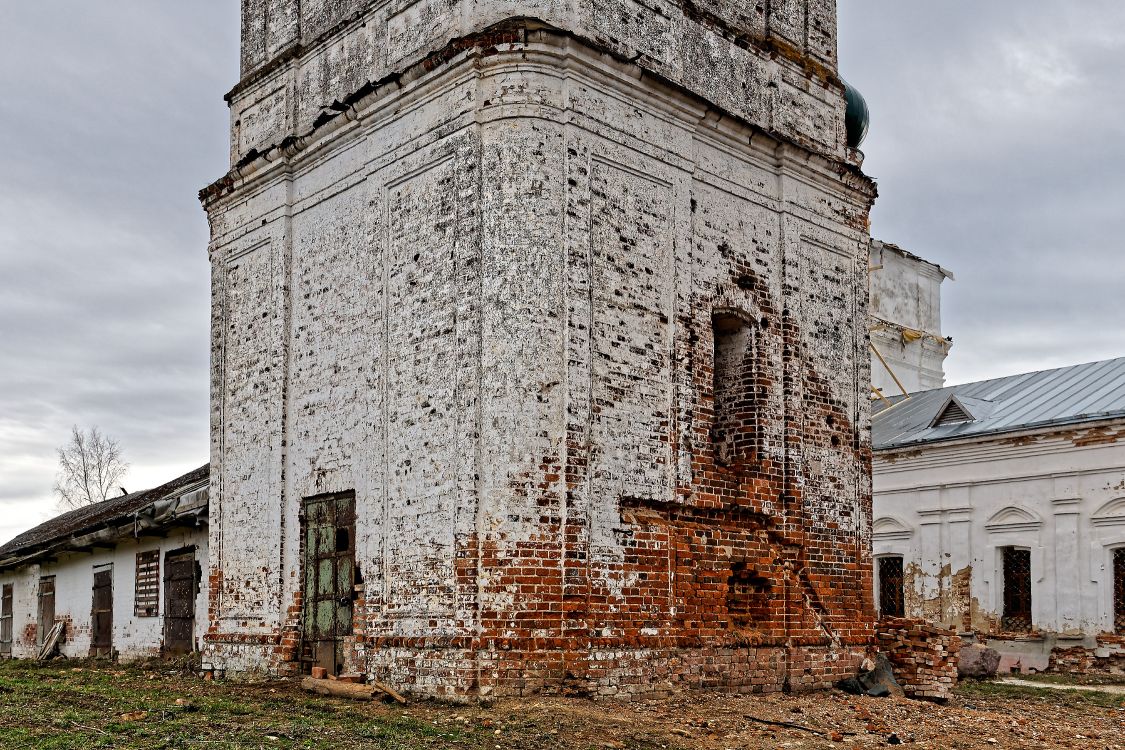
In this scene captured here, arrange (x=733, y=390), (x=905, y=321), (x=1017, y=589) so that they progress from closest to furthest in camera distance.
A: (x=733, y=390) < (x=1017, y=589) < (x=905, y=321)

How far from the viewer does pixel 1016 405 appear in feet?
67.4

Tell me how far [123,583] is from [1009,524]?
14.1 m

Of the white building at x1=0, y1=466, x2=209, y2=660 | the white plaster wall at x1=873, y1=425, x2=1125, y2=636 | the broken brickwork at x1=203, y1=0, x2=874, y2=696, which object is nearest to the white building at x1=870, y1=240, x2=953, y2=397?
the white plaster wall at x1=873, y1=425, x2=1125, y2=636

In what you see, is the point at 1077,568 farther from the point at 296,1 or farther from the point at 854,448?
the point at 296,1

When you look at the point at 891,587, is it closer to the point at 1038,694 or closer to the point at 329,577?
the point at 1038,694

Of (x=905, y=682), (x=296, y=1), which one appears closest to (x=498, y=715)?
(x=905, y=682)

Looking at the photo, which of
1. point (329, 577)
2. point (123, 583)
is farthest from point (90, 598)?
point (329, 577)

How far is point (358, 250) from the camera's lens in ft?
36.8

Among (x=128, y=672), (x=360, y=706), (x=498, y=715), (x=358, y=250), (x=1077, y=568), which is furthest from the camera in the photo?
(x=1077, y=568)

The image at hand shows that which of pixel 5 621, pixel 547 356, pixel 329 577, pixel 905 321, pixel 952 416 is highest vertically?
pixel 905 321

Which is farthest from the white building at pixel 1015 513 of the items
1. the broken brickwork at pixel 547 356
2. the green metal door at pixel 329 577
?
the green metal door at pixel 329 577

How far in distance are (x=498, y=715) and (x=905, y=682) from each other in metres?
5.44

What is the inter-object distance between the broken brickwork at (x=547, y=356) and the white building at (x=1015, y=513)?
7739 millimetres

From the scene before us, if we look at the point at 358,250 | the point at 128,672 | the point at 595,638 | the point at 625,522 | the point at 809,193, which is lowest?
the point at 128,672
